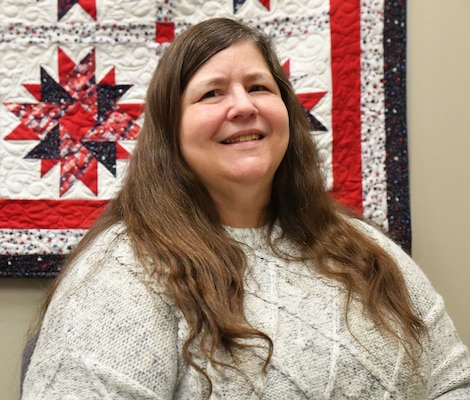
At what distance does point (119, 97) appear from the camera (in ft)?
5.82

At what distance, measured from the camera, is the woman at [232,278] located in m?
1.14

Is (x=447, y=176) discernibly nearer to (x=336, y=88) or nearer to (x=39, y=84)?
(x=336, y=88)

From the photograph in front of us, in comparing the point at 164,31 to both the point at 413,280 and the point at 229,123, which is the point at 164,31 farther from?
the point at 413,280

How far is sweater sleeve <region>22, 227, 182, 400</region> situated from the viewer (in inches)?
42.8

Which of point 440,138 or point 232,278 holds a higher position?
point 440,138

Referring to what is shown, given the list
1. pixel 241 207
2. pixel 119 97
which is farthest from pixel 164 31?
pixel 241 207

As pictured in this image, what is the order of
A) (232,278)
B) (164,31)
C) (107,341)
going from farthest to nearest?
(164,31)
(232,278)
(107,341)

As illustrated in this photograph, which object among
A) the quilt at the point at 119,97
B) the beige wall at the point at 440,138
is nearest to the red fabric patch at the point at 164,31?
the quilt at the point at 119,97

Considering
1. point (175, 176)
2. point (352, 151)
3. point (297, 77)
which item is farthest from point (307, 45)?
point (175, 176)

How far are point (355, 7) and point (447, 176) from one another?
0.54 meters

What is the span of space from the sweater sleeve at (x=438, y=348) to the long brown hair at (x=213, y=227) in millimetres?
39

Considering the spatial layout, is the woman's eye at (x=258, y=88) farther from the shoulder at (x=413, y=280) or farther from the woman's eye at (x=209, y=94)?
the shoulder at (x=413, y=280)

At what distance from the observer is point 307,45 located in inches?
70.0

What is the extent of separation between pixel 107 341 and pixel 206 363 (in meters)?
0.18
